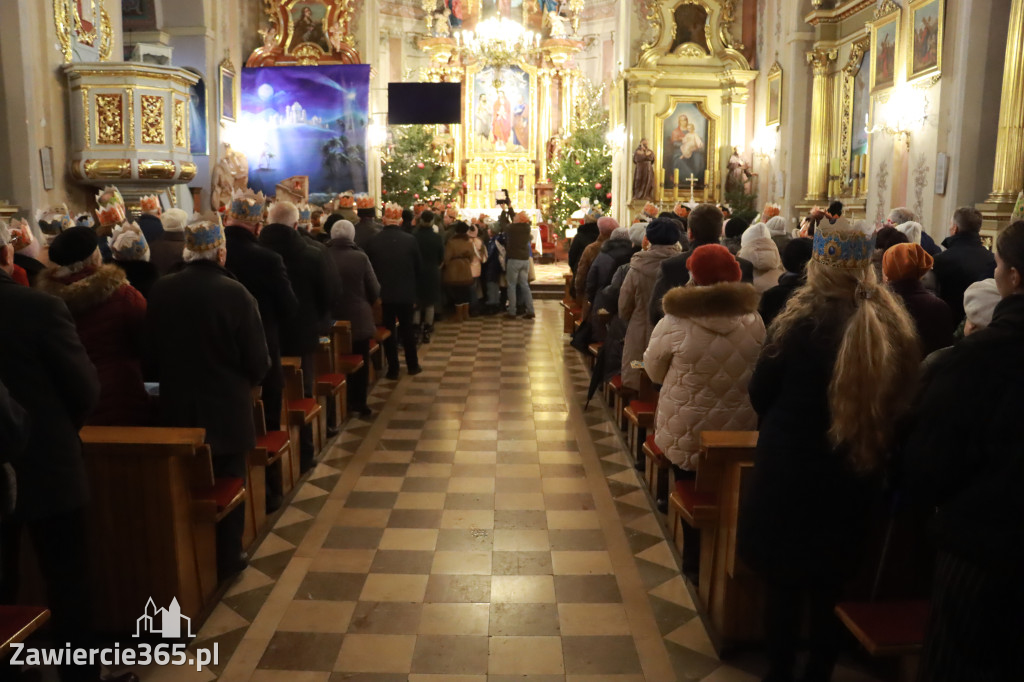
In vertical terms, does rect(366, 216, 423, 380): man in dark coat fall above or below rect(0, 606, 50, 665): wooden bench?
above

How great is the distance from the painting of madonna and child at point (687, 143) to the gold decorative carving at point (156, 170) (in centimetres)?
1152

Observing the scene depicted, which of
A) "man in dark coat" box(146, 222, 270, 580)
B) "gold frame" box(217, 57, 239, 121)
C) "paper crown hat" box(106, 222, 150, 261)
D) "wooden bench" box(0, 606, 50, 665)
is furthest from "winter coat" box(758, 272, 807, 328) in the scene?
"gold frame" box(217, 57, 239, 121)

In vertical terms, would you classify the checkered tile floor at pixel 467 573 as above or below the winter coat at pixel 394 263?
below

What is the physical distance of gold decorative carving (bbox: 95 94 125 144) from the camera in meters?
9.40

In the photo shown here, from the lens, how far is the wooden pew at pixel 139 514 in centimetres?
334

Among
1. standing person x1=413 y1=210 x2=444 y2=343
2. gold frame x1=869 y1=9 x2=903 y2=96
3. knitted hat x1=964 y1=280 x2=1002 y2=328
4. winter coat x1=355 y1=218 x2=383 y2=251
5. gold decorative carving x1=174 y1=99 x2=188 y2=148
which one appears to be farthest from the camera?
gold frame x1=869 y1=9 x2=903 y2=96

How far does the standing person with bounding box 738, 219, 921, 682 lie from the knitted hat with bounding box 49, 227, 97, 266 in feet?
8.97

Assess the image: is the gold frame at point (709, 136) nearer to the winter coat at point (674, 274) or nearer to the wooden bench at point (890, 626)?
the winter coat at point (674, 274)

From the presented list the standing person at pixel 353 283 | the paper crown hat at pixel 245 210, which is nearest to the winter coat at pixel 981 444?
the paper crown hat at pixel 245 210

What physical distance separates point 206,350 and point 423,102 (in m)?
12.5

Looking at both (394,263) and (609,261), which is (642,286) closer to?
(609,261)

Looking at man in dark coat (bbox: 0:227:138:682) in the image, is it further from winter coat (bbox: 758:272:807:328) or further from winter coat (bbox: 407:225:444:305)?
winter coat (bbox: 407:225:444:305)

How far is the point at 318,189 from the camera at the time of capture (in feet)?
53.8

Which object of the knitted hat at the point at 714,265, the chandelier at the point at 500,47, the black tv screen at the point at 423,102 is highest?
the chandelier at the point at 500,47
